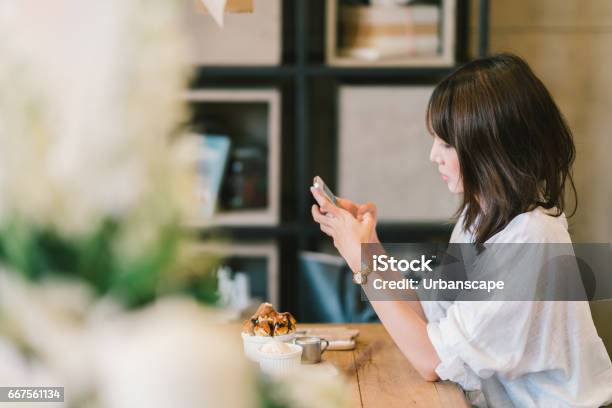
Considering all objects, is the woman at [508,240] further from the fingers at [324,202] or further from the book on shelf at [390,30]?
the book on shelf at [390,30]

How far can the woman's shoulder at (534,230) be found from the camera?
1.42m

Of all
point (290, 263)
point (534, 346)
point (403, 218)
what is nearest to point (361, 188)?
point (403, 218)

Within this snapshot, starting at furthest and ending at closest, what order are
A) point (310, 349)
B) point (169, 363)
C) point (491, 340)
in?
point (310, 349) → point (491, 340) → point (169, 363)

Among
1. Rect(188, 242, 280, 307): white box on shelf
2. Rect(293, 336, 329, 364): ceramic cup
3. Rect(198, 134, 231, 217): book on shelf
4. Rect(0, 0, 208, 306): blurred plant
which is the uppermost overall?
Rect(0, 0, 208, 306): blurred plant

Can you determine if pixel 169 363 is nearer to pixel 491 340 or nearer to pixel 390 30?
pixel 491 340

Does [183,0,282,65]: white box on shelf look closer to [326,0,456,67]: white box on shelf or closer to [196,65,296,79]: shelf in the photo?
[196,65,296,79]: shelf

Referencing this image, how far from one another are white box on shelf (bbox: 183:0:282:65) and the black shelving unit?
0.10 feet

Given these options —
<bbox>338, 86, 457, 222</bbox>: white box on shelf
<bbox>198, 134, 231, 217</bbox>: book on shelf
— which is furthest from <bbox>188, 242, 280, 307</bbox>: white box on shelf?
<bbox>338, 86, 457, 222</bbox>: white box on shelf

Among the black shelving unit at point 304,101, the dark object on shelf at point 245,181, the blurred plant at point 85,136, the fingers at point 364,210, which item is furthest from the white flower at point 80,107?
the dark object on shelf at point 245,181

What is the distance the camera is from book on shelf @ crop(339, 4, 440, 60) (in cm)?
260

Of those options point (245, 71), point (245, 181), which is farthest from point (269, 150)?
point (245, 71)

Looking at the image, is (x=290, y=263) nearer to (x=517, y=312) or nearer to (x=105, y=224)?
(x=517, y=312)

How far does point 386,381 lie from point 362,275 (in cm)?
19

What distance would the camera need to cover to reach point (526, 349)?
1415mm
